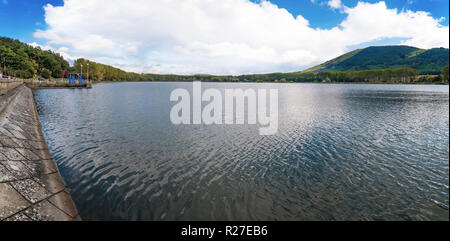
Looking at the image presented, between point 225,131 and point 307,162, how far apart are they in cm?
1127

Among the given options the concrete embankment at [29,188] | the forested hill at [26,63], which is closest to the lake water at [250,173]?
the concrete embankment at [29,188]

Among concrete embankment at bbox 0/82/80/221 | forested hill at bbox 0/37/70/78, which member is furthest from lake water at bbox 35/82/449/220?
forested hill at bbox 0/37/70/78

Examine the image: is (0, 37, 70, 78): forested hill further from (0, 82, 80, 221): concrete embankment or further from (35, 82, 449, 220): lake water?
(0, 82, 80, 221): concrete embankment

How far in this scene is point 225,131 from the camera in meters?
24.9

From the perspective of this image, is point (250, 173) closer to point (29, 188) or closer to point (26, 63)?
point (29, 188)

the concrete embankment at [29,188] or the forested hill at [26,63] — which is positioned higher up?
the forested hill at [26,63]

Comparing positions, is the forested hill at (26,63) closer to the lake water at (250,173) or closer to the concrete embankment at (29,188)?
the lake water at (250,173)

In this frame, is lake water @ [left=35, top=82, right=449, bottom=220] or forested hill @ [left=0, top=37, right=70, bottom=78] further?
forested hill @ [left=0, top=37, right=70, bottom=78]

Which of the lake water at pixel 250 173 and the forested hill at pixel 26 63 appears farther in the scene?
the forested hill at pixel 26 63

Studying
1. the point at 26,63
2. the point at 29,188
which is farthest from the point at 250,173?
the point at 26,63

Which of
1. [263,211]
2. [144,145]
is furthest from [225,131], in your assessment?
[263,211]

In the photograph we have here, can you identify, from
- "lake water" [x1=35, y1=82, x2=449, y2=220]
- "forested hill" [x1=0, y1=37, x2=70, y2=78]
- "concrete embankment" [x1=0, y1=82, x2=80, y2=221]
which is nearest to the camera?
"concrete embankment" [x1=0, y1=82, x2=80, y2=221]

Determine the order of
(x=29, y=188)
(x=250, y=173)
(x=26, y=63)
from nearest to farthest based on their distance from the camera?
(x=29, y=188) < (x=250, y=173) < (x=26, y=63)

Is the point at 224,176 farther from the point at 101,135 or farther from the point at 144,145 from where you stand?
the point at 101,135
